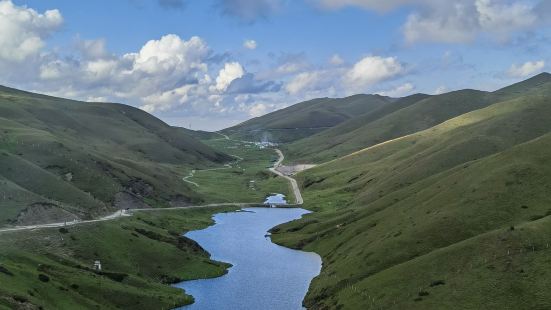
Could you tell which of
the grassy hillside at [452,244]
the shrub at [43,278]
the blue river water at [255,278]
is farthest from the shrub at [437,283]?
the shrub at [43,278]

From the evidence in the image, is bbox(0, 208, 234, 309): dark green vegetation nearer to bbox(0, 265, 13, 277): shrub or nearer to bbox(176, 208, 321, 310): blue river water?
bbox(0, 265, 13, 277): shrub

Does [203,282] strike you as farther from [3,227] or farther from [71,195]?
[71,195]

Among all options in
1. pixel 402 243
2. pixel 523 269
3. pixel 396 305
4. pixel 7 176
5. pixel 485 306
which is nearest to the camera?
pixel 485 306

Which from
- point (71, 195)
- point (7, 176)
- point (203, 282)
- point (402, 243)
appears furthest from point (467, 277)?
point (7, 176)

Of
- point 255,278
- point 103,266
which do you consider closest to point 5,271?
point 103,266

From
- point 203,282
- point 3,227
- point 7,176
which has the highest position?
point 7,176

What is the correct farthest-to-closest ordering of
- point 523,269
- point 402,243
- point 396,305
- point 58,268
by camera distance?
point 402,243 → point 58,268 → point 396,305 → point 523,269

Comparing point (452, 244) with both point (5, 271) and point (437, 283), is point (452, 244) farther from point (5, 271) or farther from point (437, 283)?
point (5, 271)
